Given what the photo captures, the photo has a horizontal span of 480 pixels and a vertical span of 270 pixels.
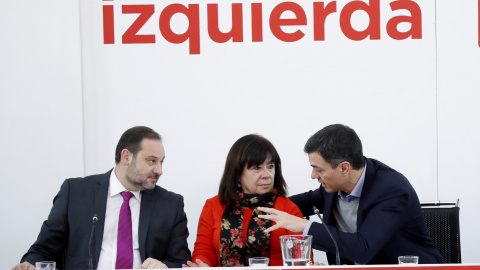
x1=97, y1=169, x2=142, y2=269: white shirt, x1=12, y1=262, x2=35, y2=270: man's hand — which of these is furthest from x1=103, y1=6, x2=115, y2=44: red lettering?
x1=12, y1=262, x2=35, y2=270: man's hand

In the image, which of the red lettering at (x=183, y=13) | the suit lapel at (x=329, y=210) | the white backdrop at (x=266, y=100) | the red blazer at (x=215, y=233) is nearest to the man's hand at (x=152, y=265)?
the red blazer at (x=215, y=233)

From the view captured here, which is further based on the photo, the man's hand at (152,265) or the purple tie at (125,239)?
the purple tie at (125,239)

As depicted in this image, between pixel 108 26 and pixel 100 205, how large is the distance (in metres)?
1.36

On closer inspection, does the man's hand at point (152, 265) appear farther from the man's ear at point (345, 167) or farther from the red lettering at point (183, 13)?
the red lettering at point (183, 13)

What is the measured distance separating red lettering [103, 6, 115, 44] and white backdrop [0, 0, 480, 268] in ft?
0.10

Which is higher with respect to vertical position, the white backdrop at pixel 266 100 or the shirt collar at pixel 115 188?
the white backdrop at pixel 266 100

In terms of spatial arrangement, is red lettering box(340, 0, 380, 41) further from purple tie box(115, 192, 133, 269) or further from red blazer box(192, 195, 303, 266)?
purple tie box(115, 192, 133, 269)

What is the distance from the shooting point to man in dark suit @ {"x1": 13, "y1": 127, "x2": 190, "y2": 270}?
324cm

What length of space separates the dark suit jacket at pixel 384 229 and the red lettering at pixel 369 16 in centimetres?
114

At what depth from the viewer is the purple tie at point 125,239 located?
3.22 m

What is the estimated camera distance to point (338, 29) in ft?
13.8

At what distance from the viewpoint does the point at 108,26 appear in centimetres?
421

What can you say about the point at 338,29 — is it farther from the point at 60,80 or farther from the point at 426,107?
the point at 60,80

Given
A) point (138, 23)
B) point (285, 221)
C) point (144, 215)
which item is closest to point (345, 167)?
point (285, 221)
